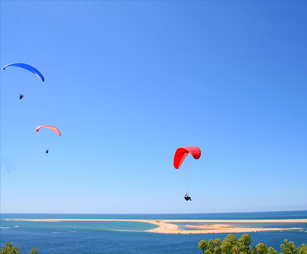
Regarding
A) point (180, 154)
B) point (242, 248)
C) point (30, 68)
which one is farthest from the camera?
point (242, 248)

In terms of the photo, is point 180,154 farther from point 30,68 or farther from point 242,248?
point 242,248

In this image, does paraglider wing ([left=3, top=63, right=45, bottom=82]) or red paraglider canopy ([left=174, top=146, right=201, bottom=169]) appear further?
paraglider wing ([left=3, top=63, right=45, bottom=82])

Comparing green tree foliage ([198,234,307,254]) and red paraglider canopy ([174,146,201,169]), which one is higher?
red paraglider canopy ([174,146,201,169])

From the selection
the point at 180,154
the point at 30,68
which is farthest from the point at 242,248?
the point at 30,68

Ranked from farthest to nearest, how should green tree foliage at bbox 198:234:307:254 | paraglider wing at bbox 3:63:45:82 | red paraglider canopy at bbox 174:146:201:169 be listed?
green tree foliage at bbox 198:234:307:254 < paraglider wing at bbox 3:63:45:82 < red paraglider canopy at bbox 174:146:201:169

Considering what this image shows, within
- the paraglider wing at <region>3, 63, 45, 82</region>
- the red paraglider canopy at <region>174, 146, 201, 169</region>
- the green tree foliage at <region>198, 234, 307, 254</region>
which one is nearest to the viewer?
the red paraglider canopy at <region>174, 146, 201, 169</region>

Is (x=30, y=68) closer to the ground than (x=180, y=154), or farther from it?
farther from it

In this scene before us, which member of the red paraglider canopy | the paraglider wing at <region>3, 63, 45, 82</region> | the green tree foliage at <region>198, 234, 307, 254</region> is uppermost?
the paraglider wing at <region>3, 63, 45, 82</region>

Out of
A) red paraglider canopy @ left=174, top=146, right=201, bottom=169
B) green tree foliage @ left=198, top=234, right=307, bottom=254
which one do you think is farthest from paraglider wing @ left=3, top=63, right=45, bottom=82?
green tree foliage @ left=198, top=234, right=307, bottom=254

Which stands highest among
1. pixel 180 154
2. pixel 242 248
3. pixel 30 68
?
pixel 30 68

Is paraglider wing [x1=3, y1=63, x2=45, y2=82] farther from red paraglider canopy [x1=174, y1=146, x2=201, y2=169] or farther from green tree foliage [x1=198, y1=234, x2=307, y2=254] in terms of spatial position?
green tree foliage [x1=198, y1=234, x2=307, y2=254]

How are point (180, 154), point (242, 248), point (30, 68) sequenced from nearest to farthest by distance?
point (180, 154) → point (30, 68) → point (242, 248)

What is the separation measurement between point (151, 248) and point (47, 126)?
42187 mm

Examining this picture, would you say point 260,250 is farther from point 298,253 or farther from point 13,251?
point 13,251
